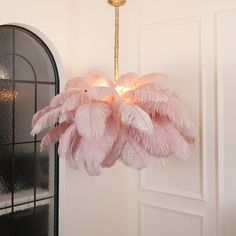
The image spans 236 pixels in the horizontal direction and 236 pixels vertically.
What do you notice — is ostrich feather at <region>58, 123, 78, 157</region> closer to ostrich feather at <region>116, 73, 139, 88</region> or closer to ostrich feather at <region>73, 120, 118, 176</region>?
ostrich feather at <region>73, 120, 118, 176</region>

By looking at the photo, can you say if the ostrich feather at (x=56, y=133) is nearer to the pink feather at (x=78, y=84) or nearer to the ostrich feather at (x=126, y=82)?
the pink feather at (x=78, y=84)

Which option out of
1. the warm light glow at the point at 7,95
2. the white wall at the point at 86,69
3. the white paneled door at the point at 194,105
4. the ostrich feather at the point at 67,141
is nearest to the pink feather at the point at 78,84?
the ostrich feather at the point at 67,141

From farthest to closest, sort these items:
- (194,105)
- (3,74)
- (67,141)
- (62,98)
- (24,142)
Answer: (194,105) < (24,142) < (3,74) < (62,98) < (67,141)

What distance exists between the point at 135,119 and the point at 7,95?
4.04 ft

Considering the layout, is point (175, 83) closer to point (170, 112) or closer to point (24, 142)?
point (170, 112)

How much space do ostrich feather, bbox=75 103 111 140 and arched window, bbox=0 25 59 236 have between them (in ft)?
3.37

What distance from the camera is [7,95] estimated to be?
6.86ft

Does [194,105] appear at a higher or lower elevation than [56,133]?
higher

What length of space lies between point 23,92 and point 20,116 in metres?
0.17

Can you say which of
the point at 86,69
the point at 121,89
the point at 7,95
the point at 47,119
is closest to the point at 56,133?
the point at 47,119

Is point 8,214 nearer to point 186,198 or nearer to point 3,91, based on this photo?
point 3,91

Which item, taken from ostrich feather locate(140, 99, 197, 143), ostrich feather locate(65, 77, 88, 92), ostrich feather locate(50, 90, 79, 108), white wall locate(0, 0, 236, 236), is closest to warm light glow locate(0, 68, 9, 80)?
white wall locate(0, 0, 236, 236)

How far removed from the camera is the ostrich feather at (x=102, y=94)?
129 centimetres

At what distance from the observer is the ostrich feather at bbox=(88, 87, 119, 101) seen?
50.7 inches
